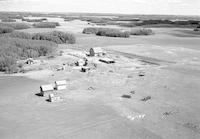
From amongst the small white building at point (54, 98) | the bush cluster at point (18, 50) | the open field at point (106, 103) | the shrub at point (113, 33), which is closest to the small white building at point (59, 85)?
the open field at point (106, 103)

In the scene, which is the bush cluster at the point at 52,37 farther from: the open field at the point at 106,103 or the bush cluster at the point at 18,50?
the open field at the point at 106,103

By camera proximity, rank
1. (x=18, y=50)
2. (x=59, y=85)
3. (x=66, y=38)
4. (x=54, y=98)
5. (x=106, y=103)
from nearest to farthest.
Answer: (x=106, y=103)
(x=54, y=98)
(x=59, y=85)
(x=18, y=50)
(x=66, y=38)

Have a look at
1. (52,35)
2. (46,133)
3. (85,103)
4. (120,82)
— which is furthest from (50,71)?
(52,35)

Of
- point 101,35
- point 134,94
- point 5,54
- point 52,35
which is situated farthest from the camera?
point 101,35

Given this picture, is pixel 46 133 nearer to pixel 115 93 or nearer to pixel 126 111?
pixel 126 111

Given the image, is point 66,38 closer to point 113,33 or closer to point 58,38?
point 58,38

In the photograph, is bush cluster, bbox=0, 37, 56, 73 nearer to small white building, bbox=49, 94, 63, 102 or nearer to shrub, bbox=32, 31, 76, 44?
shrub, bbox=32, 31, 76, 44

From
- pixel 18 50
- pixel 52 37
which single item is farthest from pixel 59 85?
pixel 52 37

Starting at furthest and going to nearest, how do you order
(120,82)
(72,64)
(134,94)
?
(72,64) → (120,82) → (134,94)
